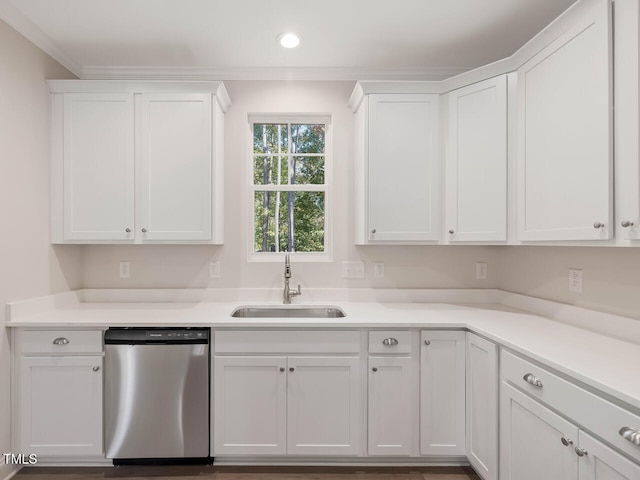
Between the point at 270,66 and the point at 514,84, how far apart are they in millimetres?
1621

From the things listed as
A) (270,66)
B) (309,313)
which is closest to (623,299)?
(309,313)

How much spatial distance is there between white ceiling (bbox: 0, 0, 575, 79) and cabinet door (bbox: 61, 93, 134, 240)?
38 centimetres

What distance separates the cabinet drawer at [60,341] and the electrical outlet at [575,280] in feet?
8.71

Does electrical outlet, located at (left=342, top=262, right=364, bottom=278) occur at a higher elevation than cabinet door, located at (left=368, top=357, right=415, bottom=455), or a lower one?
higher

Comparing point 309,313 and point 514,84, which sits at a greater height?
point 514,84

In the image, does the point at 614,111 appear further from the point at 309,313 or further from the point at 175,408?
the point at 175,408

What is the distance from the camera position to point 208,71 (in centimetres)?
258

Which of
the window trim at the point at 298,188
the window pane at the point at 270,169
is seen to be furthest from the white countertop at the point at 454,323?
the window pane at the point at 270,169

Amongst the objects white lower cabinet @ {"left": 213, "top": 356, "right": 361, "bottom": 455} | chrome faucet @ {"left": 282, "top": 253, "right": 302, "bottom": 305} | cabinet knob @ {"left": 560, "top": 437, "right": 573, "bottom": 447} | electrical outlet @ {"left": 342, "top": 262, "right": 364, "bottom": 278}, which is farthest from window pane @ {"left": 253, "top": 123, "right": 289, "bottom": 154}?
cabinet knob @ {"left": 560, "top": 437, "right": 573, "bottom": 447}

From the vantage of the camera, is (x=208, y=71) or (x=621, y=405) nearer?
(x=621, y=405)

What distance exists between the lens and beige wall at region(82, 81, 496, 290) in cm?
264

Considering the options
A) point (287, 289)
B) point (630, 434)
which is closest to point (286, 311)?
point (287, 289)

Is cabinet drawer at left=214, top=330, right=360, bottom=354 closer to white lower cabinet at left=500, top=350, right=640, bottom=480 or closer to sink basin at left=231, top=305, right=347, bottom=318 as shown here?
sink basin at left=231, top=305, right=347, bottom=318

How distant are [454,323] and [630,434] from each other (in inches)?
38.3
